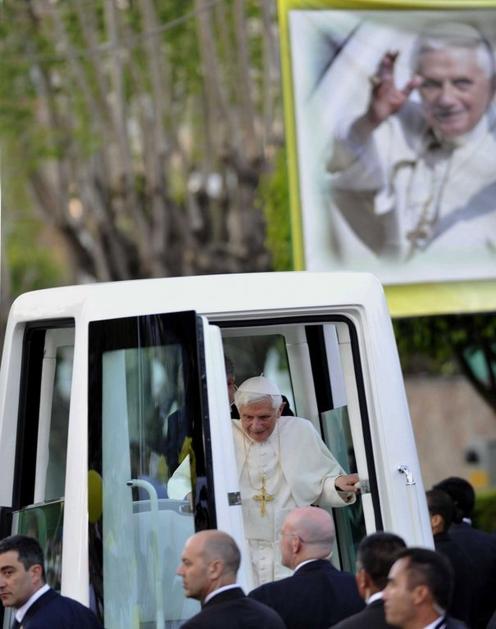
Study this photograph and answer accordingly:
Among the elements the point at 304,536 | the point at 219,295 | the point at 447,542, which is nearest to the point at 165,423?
the point at 219,295

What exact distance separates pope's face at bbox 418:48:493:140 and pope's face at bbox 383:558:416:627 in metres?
7.24

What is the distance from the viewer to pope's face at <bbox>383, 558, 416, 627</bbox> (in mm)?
4758

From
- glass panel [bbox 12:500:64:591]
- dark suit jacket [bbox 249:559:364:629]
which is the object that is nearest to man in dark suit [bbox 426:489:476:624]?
dark suit jacket [bbox 249:559:364:629]

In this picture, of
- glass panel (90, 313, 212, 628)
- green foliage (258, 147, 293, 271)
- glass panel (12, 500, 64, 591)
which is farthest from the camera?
green foliage (258, 147, 293, 271)

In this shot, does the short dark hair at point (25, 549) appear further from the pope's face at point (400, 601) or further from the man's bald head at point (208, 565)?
the pope's face at point (400, 601)

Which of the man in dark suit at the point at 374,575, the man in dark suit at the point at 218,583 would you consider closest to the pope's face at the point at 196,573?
the man in dark suit at the point at 218,583

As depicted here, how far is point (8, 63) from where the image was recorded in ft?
72.7

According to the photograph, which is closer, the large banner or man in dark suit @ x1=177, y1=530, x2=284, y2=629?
man in dark suit @ x1=177, y1=530, x2=284, y2=629

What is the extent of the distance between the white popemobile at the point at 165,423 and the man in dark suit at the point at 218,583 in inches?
25.1

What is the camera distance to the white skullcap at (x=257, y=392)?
7258mm

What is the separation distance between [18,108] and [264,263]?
13.6 feet

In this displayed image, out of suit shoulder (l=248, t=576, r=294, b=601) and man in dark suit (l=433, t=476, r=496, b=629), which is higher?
man in dark suit (l=433, t=476, r=496, b=629)

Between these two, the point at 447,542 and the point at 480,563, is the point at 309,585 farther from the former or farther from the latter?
the point at 480,563

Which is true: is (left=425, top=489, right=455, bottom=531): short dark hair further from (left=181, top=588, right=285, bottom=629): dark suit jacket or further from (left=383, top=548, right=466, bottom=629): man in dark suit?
(left=383, top=548, right=466, bottom=629): man in dark suit
